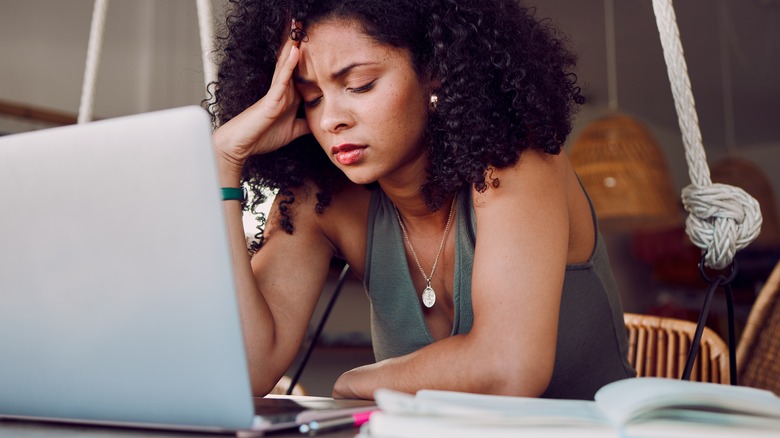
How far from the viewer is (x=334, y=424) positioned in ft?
2.19

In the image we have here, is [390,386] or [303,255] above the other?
[303,255]

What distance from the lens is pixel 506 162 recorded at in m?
1.22

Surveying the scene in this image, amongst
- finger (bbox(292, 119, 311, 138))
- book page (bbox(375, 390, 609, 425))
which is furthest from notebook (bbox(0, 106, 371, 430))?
finger (bbox(292, 119, 311, 138))

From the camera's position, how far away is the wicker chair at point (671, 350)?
4.83ft

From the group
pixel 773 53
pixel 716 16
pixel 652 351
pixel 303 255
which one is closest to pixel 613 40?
pixel 716 16

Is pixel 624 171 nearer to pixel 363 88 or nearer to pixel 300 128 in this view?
pixel 300 128

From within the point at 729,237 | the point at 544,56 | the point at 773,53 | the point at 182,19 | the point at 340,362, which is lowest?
the point at 340,362

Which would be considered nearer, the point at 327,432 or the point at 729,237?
the point at 327,432

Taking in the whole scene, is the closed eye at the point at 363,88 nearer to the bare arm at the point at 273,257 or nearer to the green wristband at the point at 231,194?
the bare arm at the point at 273,257

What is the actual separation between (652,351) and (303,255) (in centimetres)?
80

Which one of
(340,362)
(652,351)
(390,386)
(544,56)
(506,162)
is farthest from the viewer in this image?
(340,362)

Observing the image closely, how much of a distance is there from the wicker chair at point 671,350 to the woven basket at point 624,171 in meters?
1.81

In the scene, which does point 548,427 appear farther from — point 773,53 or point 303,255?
point 773,53

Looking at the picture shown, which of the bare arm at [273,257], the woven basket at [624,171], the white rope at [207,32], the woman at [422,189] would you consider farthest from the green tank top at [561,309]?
the woven basket at [624,171]
